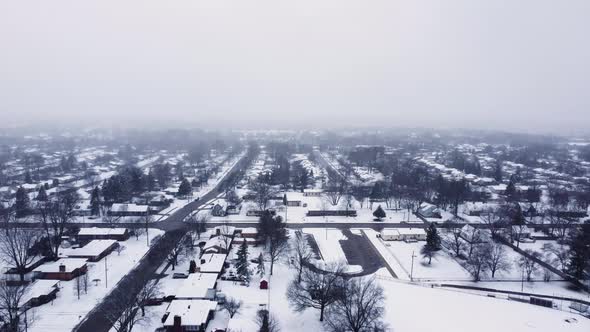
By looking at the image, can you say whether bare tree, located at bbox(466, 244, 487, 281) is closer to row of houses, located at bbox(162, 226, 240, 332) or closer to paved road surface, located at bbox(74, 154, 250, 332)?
row of houses, located at bbox(162, 226, 240, 332)

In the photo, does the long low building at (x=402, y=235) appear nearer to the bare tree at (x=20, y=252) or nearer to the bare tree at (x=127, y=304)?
the bare tree at (x=127, y=304)

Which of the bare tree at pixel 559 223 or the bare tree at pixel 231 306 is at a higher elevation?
the bare tree at pixel 559 223

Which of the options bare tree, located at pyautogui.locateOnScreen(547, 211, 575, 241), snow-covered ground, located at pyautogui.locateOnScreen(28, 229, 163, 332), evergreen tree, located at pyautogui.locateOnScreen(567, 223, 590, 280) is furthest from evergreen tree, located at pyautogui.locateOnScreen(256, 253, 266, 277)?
bare tree, located at pyautogui.locateOnScreen(547, 211, 575, 241)

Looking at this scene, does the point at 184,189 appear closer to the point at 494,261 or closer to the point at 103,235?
the point at 103,235

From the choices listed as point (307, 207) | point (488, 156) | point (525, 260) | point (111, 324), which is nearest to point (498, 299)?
point (525, 260)

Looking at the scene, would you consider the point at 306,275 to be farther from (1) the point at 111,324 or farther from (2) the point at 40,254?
(2) the point at 40,254

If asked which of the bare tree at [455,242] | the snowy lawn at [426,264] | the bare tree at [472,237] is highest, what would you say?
the bare tree at [472,237]

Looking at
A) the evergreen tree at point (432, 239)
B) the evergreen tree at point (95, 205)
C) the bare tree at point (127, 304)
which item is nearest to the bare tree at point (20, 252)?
the bare tree at point (127, 304)
